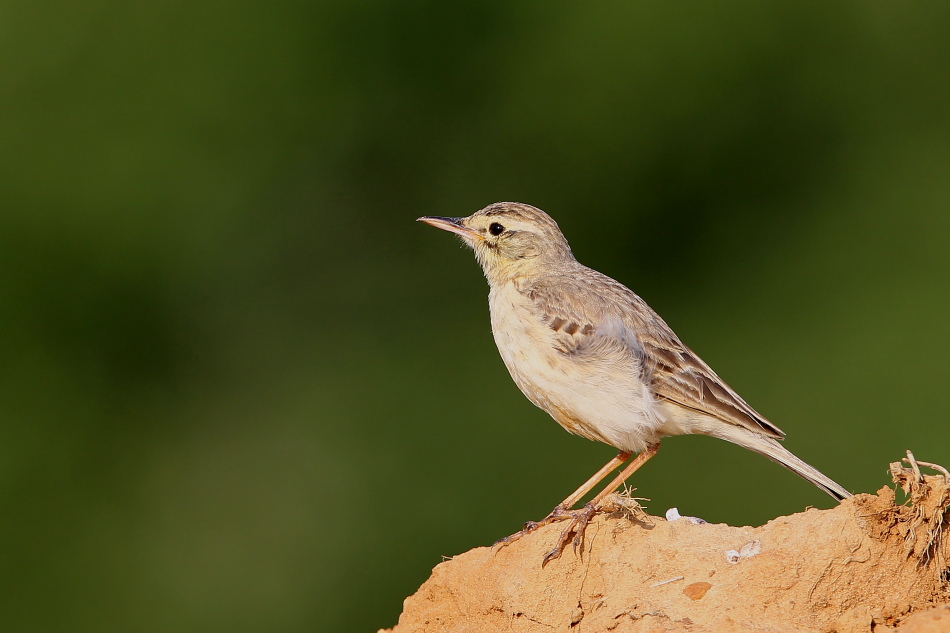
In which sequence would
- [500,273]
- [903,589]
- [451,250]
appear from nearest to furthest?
[903,589] → [500,273] → [451,250]

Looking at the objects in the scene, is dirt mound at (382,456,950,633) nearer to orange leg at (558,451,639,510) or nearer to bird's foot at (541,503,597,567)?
bird's foot at (541,503,597,567)

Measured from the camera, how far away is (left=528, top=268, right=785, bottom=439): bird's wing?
6.93m

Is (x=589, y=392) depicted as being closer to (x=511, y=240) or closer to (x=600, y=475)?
(x=600, y=475)

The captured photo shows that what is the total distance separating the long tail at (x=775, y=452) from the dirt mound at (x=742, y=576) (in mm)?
1112

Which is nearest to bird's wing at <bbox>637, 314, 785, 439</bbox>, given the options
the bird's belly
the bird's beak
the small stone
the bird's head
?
the bird's belly

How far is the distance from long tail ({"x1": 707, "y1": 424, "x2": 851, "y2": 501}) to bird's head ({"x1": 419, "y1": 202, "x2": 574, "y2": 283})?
1881 millimetres

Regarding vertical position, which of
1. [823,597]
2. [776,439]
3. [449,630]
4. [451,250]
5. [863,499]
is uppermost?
[451,250]

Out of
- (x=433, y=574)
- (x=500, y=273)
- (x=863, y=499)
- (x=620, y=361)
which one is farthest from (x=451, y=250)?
(x=863, y=499)

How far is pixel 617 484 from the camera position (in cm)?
634

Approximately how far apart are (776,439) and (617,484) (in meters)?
1.25

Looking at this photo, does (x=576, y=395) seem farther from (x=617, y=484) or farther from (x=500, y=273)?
(x=500, y=273)

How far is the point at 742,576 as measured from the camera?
4.84m

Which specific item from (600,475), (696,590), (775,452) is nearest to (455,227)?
(600,475)

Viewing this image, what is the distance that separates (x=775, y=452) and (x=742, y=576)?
1.97m
